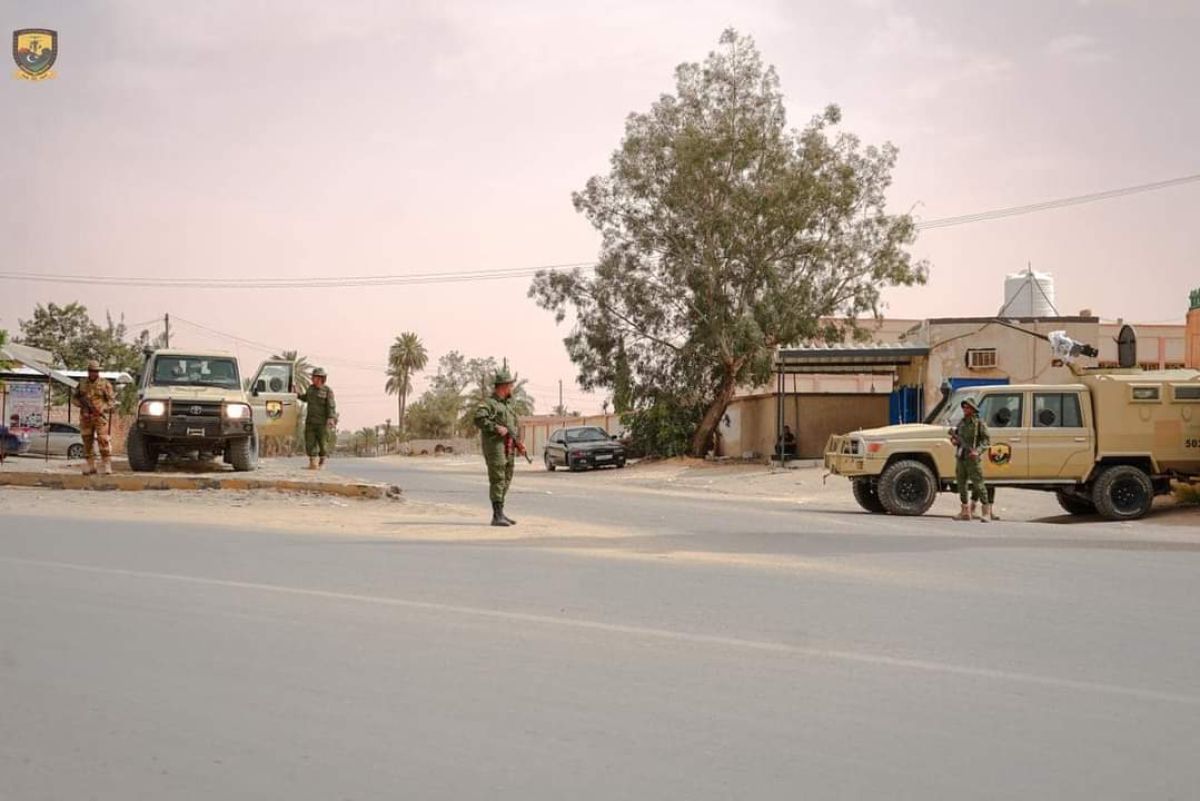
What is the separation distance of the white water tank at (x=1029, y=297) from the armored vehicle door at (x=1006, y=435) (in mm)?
34620

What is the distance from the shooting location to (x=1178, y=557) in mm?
12773

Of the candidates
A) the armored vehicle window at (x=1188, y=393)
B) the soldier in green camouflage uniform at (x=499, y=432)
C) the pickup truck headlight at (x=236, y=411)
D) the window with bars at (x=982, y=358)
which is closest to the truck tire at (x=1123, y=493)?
the armored vehicle window at (x=1188, y=393)

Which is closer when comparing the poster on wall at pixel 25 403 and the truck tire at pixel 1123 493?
the truck tire at pixel 1123 493

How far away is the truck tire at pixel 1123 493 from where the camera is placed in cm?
2003

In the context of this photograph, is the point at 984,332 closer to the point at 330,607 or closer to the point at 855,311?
the point at 855,311

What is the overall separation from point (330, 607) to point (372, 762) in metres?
3.65

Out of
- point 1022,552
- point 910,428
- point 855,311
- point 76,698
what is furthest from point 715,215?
point 76,698

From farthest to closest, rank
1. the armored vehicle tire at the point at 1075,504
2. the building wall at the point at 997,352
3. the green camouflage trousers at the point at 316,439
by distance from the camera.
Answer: the building wall at the point at 997,352 < the green camouflage trousers at the point at 316,439 < the armored vehicle tire at the point at 1075,504

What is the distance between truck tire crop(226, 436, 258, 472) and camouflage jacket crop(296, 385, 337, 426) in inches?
45.9

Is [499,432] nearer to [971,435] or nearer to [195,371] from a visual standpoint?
[971,435]

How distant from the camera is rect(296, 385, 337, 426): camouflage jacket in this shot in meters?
22.2

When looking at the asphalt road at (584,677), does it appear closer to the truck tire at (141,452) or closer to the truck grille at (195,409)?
the truck grille at (195,409)

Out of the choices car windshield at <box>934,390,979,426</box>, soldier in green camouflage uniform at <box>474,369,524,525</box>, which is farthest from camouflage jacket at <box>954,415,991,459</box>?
soldier in green camouflage uniform at <box>474,369,524,525</box>

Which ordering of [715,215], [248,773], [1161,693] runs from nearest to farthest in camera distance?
1. [248,773]
2. [1161,693]
3. [715,215]
